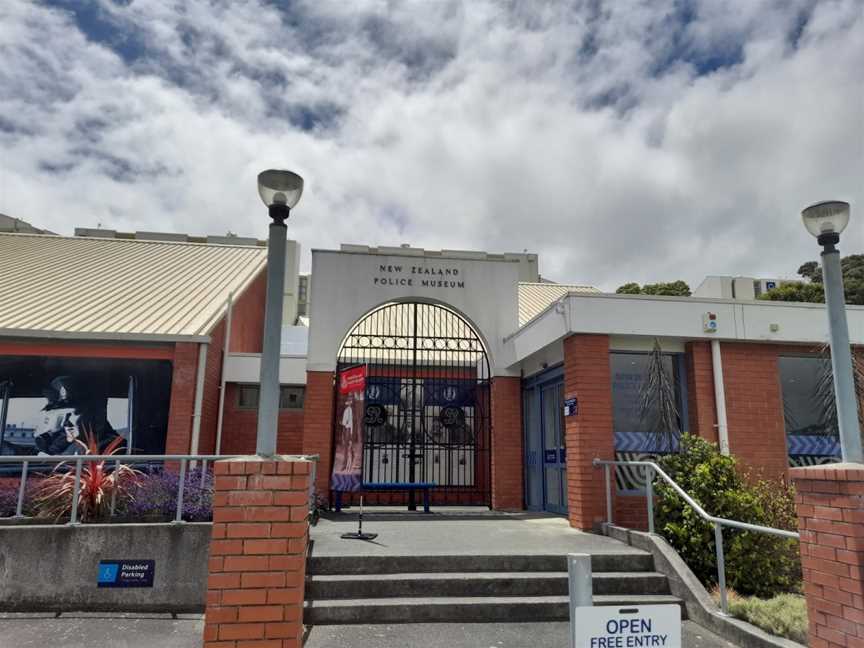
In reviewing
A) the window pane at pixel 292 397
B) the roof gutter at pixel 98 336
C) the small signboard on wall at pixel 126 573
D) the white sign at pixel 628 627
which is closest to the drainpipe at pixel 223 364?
the window pane at pixel 292 397

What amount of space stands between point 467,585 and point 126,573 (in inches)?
142

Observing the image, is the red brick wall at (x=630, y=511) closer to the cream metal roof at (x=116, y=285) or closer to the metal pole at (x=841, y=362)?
the metal pole at (x=841, y=362)

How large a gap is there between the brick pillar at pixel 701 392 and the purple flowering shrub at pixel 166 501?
670cm

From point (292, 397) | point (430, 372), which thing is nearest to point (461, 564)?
point (430, 372)

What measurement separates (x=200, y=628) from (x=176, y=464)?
16.9 feet

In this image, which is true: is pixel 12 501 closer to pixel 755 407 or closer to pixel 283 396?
pixel 283 396

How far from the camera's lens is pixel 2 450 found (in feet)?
34.6

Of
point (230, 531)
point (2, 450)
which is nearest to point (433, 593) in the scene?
point (230, 531)

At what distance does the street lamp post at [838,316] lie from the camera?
4.19 metres

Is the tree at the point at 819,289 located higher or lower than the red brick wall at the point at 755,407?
higher

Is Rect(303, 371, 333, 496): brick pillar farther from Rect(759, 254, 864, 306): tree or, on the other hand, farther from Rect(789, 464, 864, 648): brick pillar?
Rect(759, 254, 864, 306): tree

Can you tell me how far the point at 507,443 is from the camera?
1128 cm

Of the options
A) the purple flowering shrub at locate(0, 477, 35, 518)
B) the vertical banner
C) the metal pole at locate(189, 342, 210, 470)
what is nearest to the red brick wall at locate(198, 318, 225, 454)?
the metal pole at locate(189, 342, 210, 470)

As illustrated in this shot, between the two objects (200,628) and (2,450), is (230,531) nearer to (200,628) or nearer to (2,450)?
(200,628)
